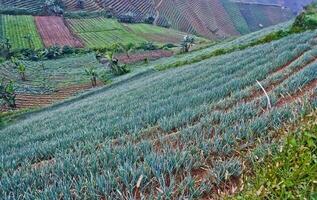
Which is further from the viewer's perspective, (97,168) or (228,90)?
(228,90)

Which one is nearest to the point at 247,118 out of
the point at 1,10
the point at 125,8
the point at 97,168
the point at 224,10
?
the point at 97,168

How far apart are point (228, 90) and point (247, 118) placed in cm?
371

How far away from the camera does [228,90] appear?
10.6 meters

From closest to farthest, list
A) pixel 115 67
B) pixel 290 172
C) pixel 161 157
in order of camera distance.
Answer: pixel 290 172 → pixel 161 157 → pixel 115 67

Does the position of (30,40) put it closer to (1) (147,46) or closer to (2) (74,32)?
(2) (74,32)

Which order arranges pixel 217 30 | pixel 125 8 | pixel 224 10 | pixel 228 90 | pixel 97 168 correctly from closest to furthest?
pixel 97 168 < pixel 228 90 < pixel 125 8 < pixel 217 30 < pixel 224 10

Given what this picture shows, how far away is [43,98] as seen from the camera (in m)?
40.5

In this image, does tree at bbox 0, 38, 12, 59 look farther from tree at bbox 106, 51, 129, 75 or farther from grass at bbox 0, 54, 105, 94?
tree at bbox 106, 51, 129, 75

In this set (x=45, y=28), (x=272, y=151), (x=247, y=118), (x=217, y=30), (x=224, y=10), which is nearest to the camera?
(x=272, y=151)

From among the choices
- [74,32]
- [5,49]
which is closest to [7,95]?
[5,49]

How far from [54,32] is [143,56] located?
75.9 ft

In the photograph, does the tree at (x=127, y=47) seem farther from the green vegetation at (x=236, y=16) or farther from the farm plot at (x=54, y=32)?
the green vegetation at (x=236, y=16)

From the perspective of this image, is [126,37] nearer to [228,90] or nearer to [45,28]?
[45,28]

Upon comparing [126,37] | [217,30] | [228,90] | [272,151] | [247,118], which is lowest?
[217,30]
